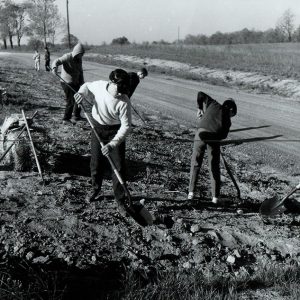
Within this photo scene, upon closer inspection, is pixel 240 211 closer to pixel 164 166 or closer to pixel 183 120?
pixel 164 166

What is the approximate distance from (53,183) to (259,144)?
519 cm

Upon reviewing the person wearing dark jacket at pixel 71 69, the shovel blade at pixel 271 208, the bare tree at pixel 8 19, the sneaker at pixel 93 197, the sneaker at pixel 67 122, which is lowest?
the shovel blade at pixel 271 208

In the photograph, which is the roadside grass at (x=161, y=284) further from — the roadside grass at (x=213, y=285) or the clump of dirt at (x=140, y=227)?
the clump of dirt at (x=140, y=227)

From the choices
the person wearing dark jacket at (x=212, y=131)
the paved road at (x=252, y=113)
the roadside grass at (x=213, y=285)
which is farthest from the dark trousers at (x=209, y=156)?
the paved road at (x=252, y=113)

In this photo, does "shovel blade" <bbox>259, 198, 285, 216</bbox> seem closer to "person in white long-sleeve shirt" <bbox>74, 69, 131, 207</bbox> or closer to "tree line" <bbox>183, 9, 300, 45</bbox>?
"person in white long-sleeve shirt" <bbox>74, 69, 131, 207</bbox>

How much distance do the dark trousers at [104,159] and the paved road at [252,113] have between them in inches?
154

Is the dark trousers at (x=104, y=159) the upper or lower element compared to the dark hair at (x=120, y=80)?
lower

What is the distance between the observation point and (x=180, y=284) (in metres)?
3.80

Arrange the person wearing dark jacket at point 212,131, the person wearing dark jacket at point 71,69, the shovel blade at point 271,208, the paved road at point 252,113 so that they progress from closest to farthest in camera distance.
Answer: the person wearing dark jacket at point 212,131
the shovel blade at point 271,208
the person wearing dark jacket at point 71,69
the paved road at point 252,113

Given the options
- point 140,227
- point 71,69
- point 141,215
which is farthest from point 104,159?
point 71,69

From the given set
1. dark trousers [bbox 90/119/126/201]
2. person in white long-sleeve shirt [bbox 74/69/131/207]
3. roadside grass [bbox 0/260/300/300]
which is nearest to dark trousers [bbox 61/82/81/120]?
person in white long-sleeve shirt [bbox 74/69/131/207]

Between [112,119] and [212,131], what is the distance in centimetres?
137

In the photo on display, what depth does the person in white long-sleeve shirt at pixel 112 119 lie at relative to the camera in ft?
14.9

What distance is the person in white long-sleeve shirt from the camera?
4538 mm
